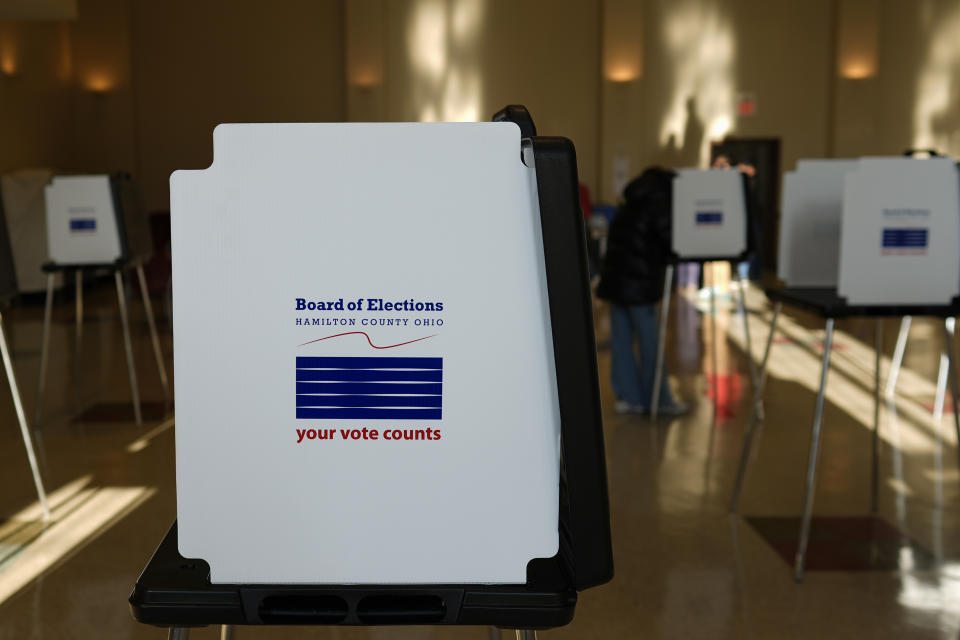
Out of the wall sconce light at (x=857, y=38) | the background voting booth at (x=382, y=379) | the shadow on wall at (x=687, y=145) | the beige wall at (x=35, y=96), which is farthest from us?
the shadow on wall at (x=687, y=145)

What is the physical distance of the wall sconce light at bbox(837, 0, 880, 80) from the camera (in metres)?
12.0

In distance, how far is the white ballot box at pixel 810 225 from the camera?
3.50 m

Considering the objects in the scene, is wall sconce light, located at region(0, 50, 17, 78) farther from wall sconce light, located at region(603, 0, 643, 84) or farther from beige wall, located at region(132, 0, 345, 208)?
wall sconce light, located at region(603, 0, 643, 84)

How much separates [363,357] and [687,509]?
9.40 feet

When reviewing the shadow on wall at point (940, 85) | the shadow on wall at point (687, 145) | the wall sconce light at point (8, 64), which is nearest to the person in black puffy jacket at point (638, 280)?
the shadow on wall at point (687, 145)

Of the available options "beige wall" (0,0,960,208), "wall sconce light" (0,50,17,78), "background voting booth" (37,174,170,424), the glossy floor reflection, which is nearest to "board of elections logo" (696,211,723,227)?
the glossy floor reflection

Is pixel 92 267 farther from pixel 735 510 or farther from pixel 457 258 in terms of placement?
pixel 457 258

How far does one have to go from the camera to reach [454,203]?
969 millimetres

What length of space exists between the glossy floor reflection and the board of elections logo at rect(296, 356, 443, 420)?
16 cm

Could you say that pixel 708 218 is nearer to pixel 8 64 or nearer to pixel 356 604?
pixel 356 604

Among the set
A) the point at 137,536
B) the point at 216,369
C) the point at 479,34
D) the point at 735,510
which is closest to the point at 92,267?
the point at 137,536

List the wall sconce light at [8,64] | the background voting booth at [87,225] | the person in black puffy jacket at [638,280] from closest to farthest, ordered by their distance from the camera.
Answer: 1. the background voting booth at [87,225]
2. the person in black puffy jacket at [638,280]
3. the wall sconce light at [8,64]

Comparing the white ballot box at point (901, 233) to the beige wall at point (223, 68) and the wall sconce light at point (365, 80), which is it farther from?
the beige wall at point (223, 68)

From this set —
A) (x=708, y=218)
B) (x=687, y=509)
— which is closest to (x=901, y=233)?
(x=687, y=509)
